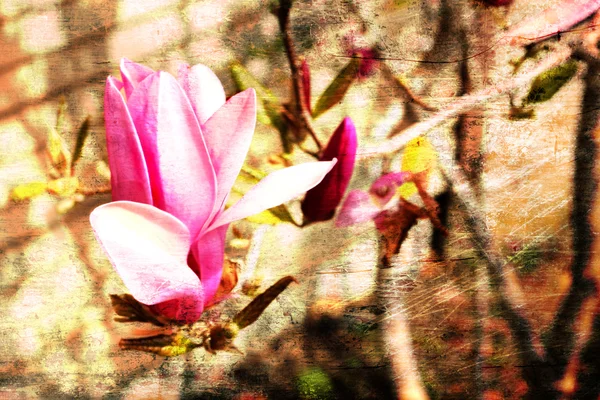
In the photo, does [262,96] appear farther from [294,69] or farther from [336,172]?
[336,172]

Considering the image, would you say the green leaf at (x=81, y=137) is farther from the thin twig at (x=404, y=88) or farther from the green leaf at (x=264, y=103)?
the thin twig at (x=404, y=88)

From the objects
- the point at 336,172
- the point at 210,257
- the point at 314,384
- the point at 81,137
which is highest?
the point at 81,137

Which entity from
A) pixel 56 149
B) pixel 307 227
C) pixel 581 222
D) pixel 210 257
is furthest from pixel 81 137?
pixel 581 222

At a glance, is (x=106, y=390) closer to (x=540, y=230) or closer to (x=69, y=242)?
(x=69, y=242)

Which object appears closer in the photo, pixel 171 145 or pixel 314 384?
pixel 171 145

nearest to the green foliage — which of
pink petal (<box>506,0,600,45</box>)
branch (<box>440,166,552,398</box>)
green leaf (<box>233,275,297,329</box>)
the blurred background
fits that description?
the blurred background

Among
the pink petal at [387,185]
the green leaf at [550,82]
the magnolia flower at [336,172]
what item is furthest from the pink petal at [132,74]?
the green leaf at [550,82]
